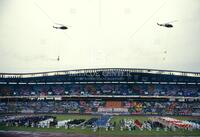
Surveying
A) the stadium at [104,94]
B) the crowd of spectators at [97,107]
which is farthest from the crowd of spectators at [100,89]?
the crowd of spectators at [97,107]

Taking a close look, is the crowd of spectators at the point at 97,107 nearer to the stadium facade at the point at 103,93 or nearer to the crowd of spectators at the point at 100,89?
the stadium facade at the point at 103,93

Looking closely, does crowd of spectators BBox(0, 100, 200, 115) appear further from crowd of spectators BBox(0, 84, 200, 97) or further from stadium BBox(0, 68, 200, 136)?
crowd of spectators BBox(0, 84, 200, 97)

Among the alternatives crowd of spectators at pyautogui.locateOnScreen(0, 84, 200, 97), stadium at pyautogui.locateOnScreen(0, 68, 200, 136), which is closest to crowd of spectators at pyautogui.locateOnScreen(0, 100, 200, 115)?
stadium at pyautogui.locateOnScreen(0, 68, 200, 136)

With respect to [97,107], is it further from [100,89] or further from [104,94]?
[100,89]

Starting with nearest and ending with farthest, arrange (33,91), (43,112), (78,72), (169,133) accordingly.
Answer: (169,133)
(43,112)
(33,91)
(78,72)

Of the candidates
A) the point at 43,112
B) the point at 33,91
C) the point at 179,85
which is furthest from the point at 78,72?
the point at 179,85

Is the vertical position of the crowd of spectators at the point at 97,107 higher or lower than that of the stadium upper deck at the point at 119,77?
lower

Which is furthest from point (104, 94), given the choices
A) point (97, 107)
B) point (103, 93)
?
point (97, 107)

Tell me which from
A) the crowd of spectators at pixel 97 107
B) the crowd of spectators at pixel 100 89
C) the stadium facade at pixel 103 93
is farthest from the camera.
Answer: the crowd of spectators at pixel 100 89

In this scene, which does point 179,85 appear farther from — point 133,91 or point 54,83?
point 54,83
